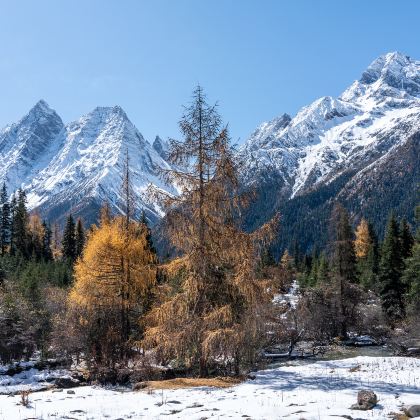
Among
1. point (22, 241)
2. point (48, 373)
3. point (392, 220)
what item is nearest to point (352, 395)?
point (48, 373)

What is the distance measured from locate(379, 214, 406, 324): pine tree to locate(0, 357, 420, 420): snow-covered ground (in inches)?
959

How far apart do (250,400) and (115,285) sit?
14.0 meters

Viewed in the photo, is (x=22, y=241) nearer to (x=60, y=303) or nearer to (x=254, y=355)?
(x=60, y=303)

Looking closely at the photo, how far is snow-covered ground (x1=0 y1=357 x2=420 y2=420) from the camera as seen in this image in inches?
426

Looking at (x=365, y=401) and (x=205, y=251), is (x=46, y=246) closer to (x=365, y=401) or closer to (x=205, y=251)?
(x=205, y=251)

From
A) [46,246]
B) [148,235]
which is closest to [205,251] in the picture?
[148,235]

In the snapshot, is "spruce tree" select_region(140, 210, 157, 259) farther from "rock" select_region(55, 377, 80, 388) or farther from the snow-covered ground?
the snow-covered ground

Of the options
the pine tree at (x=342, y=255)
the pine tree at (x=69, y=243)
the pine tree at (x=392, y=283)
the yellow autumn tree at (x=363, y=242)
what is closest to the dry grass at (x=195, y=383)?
the pine tree at (x=342, y=255)

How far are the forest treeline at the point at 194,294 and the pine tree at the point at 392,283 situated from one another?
9 centimetres

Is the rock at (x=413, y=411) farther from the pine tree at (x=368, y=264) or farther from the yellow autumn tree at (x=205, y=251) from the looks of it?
the pine tree at (x=368, y=264)

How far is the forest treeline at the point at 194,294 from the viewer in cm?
1691

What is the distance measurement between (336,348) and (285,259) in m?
72.1

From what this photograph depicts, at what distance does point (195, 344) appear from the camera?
55.2 ft

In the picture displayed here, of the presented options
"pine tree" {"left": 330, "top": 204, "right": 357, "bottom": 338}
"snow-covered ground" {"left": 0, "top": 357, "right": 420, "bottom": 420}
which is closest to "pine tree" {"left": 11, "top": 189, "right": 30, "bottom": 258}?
"pine tree" {"left": 330, "top": 204, "right": 357, "bottom": 338}
